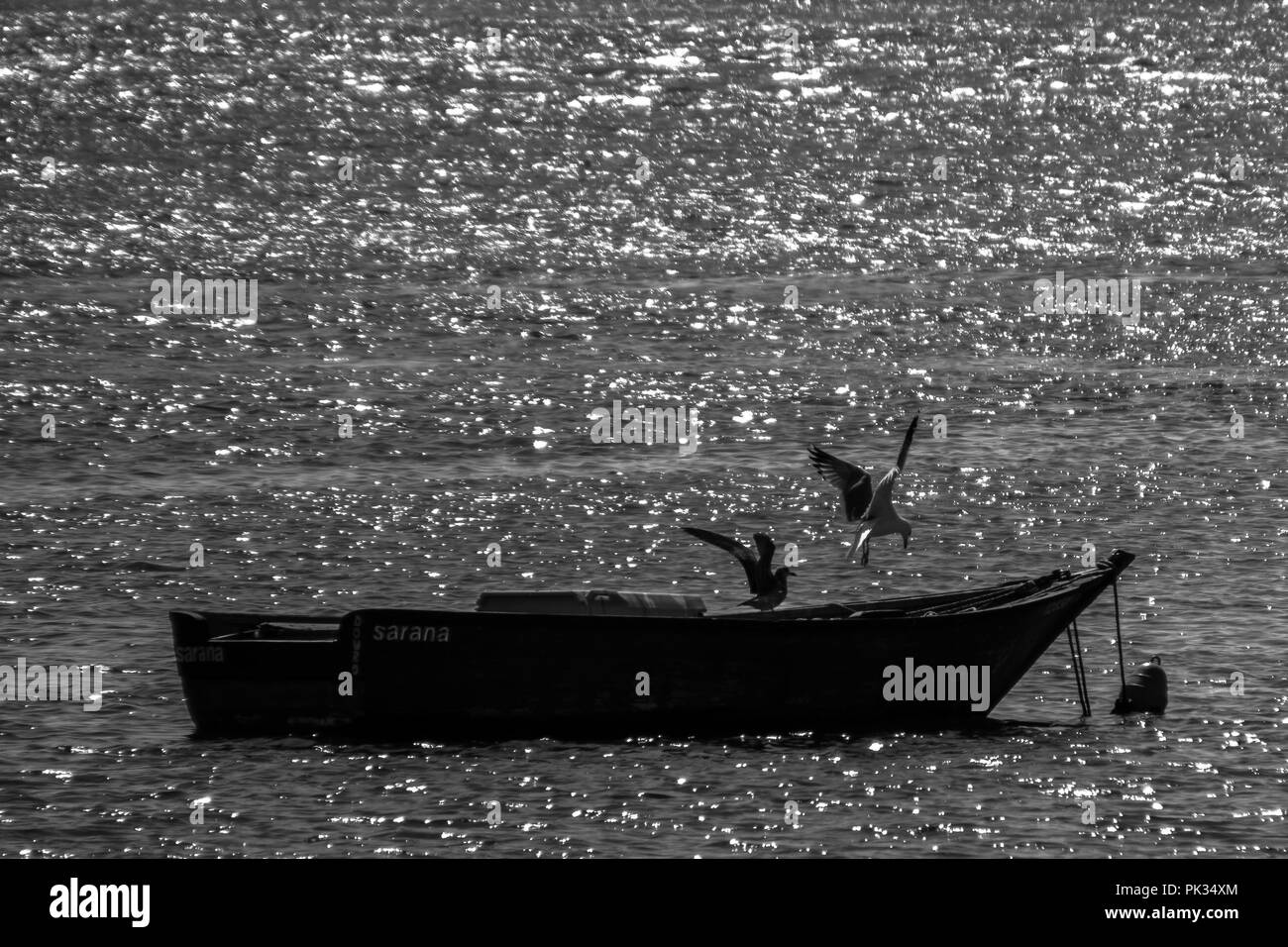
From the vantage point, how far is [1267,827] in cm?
3031

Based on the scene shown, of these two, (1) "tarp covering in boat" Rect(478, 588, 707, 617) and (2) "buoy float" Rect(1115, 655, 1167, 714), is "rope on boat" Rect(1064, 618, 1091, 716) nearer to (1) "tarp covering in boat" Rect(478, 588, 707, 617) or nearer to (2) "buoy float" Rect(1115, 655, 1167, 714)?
(2) "buoy float" Rect(1115, 655, 1167, 714)

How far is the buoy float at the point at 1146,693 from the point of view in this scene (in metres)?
36.5

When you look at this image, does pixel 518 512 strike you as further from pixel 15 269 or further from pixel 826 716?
pixel 15 269

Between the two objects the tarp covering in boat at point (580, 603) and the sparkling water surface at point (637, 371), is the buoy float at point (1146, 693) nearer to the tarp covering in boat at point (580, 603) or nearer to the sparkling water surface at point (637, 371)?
the sparkling water surface at point (637, 371)

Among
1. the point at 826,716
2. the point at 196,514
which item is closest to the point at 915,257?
the point at 196,514

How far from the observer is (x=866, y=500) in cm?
3509

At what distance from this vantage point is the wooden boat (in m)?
34.2

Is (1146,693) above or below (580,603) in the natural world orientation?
below

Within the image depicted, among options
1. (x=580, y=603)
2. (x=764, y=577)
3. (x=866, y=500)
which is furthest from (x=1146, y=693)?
(x=580, y=603)

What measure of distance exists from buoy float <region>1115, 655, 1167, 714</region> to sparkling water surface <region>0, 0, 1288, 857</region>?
38 centimetres

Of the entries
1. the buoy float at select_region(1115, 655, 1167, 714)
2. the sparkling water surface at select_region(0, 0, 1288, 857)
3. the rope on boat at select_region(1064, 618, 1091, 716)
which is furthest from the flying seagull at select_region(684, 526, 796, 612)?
the buoy float at select_region(1115, 655, 1167, 714)

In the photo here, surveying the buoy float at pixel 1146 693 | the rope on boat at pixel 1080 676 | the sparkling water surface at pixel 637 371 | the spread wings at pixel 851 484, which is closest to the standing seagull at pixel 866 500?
the spread wings at pixel 851 484

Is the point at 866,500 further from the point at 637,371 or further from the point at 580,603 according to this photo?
the point at 637,371

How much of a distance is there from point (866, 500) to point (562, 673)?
19.5 ft
